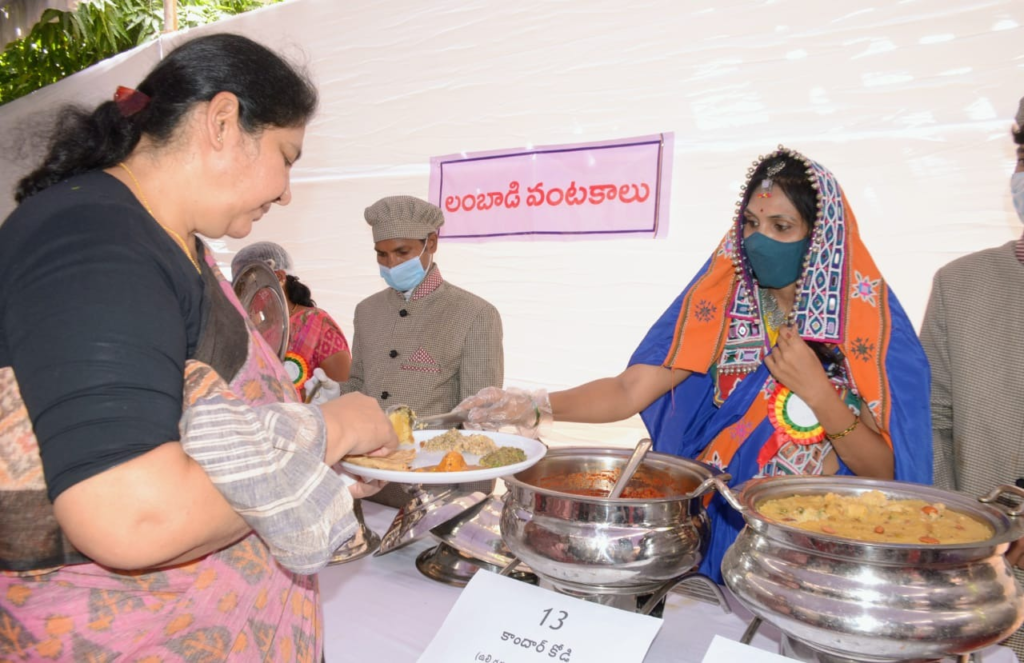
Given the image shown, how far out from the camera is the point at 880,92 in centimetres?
256

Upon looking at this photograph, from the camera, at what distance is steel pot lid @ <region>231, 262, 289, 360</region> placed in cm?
180

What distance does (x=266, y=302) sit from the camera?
1.90 m

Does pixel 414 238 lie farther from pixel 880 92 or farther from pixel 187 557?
pixel 187 557

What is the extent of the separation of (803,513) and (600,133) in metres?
2.38

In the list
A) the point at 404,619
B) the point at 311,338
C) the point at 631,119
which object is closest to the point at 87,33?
the point at 311,338

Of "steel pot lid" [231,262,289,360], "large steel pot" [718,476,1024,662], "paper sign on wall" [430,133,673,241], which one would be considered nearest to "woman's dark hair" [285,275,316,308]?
"paper sign on wall" [430,133,673,241]

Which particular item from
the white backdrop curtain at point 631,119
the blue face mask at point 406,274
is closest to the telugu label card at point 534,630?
the white backdrop curtain at point 631,119

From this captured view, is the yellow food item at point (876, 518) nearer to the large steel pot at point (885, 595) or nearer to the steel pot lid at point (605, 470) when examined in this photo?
the large steel pot at point (885, 595)

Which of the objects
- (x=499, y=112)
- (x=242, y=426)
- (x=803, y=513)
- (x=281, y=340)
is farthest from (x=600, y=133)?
(x=242, y=426)

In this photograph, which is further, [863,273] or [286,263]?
[286,263]

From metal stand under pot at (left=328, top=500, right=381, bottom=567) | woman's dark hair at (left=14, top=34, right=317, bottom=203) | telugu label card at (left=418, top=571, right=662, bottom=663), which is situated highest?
woman's dark hair at (left=14, top=34, right=317, bottom=203)

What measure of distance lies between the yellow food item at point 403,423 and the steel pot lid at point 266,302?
0.32 meters

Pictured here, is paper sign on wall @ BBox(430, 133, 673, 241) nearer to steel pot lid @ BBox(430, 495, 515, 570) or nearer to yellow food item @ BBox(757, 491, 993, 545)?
steel pot lid @ BBox(430, 495, 515, 570)

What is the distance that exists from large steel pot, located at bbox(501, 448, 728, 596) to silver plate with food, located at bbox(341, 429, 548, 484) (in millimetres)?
95
